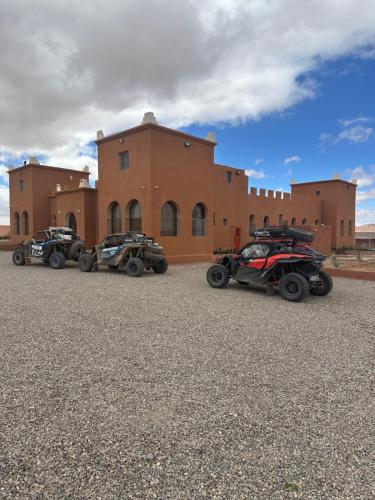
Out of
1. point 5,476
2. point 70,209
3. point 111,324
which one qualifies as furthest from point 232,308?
point 70,209

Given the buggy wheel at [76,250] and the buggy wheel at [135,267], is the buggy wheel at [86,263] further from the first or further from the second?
the buggy wheel at [135,267]

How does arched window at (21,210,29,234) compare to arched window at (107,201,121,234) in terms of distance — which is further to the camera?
arched window at (21,210,29,234)

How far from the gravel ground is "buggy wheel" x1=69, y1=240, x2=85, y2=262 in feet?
28.4

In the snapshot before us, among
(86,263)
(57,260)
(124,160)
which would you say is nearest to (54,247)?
(57,260)

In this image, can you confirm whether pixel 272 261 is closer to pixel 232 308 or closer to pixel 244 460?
pixel 232 308

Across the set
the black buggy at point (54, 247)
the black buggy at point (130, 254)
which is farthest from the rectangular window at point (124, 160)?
the black buggy at point (130, 254)

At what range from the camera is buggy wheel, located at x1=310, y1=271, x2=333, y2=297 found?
29.2ft

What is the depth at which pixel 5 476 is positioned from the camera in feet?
7.41

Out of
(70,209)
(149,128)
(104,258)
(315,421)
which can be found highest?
(149,128)

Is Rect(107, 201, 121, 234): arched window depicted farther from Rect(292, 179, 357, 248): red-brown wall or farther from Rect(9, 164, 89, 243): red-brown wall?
Rect(292, 179, 357, 248): red-brown wall

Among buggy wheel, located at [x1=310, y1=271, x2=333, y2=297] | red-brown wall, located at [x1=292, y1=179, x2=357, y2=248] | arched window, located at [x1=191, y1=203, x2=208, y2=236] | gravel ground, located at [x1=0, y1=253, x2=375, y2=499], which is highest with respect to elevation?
red-brown wall, located at [x1=292, y1=179, x2=357, y2=248]

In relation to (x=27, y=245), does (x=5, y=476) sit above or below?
below

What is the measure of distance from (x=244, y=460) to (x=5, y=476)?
1.64 metres

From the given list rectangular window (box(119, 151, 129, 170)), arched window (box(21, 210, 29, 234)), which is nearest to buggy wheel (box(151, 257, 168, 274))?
rectangular window (box(119, 151, 129, 170))
